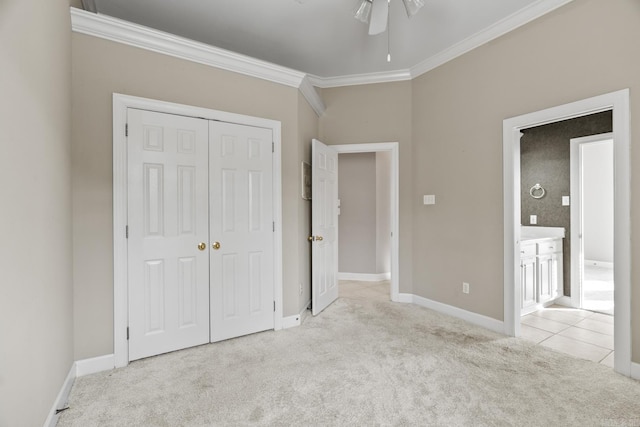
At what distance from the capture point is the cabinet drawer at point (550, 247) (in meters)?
3.57

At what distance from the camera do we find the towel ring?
13.0ft

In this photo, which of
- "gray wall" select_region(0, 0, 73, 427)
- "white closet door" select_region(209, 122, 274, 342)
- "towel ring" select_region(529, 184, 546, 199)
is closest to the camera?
"gray wall" select_region(0, 0, 73, 427)

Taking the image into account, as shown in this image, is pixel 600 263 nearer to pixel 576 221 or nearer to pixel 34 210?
pixel 576 221

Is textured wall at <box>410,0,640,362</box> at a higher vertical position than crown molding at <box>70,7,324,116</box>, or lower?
lower

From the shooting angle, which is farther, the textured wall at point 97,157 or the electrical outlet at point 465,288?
the electrical outlet at point 465,288

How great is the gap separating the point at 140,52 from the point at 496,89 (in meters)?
3.21

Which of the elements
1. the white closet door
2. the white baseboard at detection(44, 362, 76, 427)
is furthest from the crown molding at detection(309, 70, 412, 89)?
the white baseboard at detection(44, 362, 76, 427)

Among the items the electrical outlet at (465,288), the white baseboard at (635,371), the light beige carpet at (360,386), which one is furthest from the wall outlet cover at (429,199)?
the white baseboard at (635,371)

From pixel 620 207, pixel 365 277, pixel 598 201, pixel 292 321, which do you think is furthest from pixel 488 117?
pixel 598 201

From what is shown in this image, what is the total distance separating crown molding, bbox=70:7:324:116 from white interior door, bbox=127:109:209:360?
0.54 meters

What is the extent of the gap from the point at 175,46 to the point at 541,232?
15.3 feet

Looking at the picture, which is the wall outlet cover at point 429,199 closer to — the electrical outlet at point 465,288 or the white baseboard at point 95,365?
the electrical outlet at point 465,288

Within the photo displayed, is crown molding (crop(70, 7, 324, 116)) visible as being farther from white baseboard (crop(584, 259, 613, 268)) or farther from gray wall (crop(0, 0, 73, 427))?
white baseboard (crop(584, 259, 613, 268))

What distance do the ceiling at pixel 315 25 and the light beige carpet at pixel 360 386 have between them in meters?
2.96
